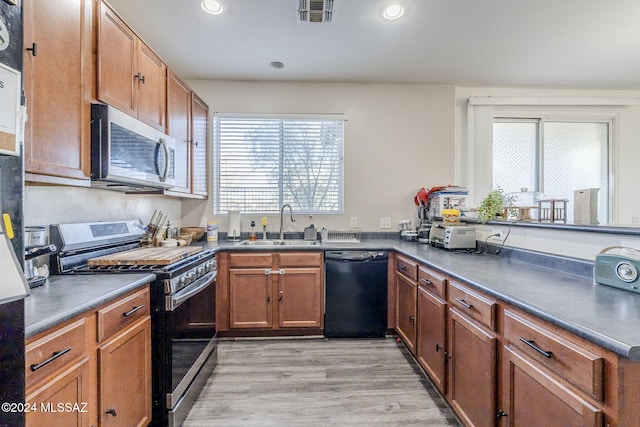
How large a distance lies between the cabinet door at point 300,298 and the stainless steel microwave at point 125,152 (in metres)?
1.29

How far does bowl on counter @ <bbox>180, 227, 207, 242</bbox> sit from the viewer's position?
299 cm

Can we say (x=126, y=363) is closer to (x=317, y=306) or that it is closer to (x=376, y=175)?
(x=317, y=306)

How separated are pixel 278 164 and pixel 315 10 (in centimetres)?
156

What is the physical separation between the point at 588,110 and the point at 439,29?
251 centimetres

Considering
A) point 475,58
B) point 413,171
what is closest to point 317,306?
point 413,171

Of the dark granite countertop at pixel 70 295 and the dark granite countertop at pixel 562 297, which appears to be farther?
the dark granite countertop at pixel 70 295

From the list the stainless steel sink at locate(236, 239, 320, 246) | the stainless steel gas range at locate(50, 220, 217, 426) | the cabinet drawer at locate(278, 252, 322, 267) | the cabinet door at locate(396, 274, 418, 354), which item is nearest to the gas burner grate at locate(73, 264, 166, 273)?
the stainless steel gas range at locate(50, 220, 217, 426)

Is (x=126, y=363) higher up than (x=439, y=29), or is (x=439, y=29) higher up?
(x=439, y=29)

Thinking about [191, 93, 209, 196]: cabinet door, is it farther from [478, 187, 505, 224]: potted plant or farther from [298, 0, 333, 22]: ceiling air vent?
[478, 187, 505, 224]: potted plant

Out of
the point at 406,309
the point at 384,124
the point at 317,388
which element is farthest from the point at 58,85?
the point at 384,124

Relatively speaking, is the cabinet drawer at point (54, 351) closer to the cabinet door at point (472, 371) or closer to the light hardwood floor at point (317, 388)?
the light hardwood floor at point (317, 388)

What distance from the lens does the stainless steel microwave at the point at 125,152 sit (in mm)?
1515

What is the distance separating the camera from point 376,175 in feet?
11.1

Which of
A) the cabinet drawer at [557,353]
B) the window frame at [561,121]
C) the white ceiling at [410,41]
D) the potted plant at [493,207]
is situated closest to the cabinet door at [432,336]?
the cabinet drawer at [557,353]
